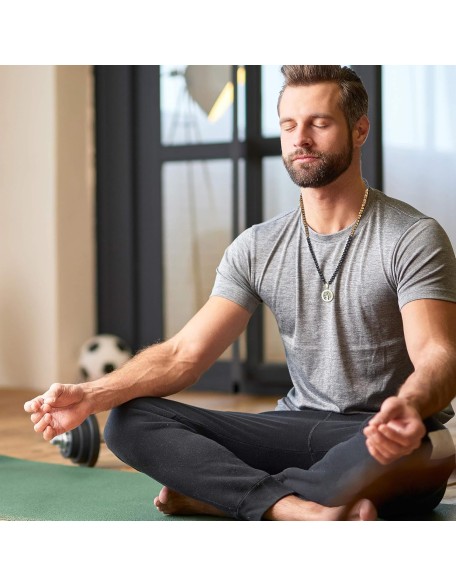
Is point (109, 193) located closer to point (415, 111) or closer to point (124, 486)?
point (415, 111)

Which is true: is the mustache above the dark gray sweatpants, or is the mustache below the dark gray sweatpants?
→ above

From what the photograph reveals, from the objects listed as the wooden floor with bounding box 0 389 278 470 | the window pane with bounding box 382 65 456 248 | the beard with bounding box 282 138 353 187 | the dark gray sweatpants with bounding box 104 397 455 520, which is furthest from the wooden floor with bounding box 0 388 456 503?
the window pane with bounding box 382 65 456 248

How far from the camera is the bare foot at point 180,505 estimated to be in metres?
1.77

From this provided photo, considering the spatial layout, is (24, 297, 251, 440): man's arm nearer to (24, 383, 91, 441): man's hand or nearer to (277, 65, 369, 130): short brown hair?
(24, 383, 91, 441): man's hand

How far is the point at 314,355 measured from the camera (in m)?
1.75

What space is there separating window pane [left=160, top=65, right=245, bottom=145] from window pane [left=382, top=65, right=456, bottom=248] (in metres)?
0.69

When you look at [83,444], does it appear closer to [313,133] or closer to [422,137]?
[313,133]

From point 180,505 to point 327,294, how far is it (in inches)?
18.5

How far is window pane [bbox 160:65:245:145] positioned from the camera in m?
3.90

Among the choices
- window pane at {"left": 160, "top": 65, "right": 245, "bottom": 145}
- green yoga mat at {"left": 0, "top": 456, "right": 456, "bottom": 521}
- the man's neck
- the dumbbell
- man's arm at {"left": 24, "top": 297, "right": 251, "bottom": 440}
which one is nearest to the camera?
man's arm at {"left": 24, "top": 297, "right": 251, "bottom": 440}
